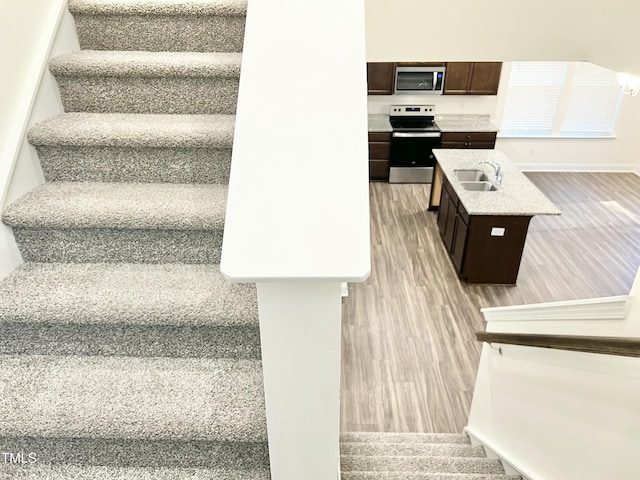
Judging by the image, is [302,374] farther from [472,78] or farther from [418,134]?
[472,78]

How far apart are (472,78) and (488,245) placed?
11.2ft

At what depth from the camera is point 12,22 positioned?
4.74 feet

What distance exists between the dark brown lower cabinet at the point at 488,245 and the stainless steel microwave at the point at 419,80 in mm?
2568

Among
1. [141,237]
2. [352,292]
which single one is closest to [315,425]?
[141,237]

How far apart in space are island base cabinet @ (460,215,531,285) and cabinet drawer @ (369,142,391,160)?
2816 millimetres

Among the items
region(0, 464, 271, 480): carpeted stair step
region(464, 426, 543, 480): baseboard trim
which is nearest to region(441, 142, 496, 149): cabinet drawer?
region(464, 426, 543, 480): baseboard trim

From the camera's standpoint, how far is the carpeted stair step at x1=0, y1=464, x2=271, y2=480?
3.78ft

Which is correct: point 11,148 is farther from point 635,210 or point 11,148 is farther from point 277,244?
point 635,210

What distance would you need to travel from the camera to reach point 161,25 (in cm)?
185

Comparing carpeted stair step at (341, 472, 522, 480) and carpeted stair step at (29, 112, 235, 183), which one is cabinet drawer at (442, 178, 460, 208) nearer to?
carpeted stair step at (341, 472, 522, 480)

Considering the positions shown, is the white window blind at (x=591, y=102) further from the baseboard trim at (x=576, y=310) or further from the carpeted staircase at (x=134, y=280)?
the carpeted staircase at (x=134, y=280)

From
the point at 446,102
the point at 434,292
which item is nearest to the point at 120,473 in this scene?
the point at 434,292

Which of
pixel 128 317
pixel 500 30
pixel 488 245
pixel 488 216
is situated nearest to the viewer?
pixel 128 317

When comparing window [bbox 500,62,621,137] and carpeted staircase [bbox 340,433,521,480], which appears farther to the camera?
window [bbox 500,62,621,137]
